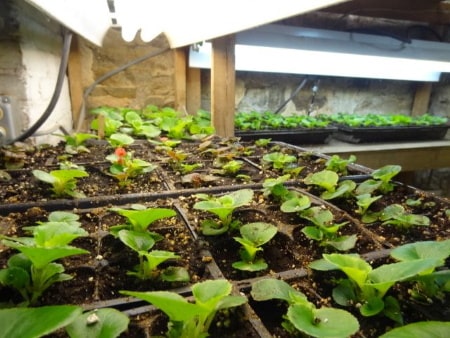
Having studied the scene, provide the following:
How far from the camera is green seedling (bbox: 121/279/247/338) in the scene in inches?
11.0

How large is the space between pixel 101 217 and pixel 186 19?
924mm

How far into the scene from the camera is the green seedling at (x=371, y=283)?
1.20 feet

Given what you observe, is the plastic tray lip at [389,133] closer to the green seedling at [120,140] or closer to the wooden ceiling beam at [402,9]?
the wooden ceiling beam at [402,9]

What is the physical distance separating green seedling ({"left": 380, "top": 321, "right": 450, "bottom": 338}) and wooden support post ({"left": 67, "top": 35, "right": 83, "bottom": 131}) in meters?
1.97

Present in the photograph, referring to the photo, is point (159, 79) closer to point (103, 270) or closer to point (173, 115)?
point (173, 115)

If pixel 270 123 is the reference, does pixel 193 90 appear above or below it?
above

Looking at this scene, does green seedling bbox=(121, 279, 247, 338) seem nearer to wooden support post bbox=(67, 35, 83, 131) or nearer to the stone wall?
wooden support post bbox=(67, 35, 83, 131)

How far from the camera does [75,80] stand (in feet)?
6.19

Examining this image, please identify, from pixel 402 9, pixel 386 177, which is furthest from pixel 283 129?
pixel 386 177

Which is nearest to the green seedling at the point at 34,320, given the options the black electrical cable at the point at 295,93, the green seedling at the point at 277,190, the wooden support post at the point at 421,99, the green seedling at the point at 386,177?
the green seedling at the point at 277,190

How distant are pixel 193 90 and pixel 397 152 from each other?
152cm

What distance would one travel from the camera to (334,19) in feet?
7.54

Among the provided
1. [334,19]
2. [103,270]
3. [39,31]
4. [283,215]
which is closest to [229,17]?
[283,215]

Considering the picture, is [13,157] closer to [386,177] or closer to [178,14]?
[178,14]
